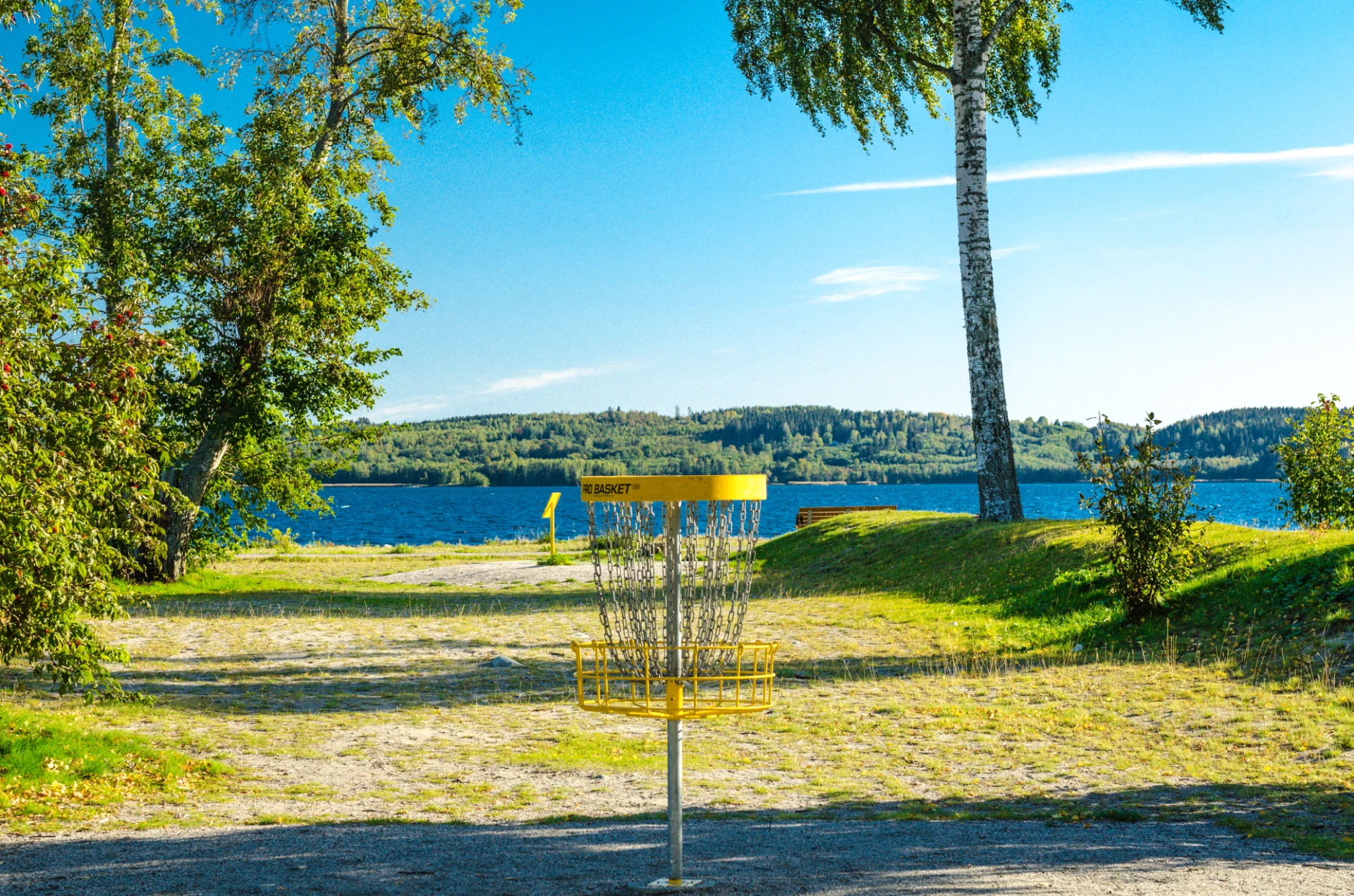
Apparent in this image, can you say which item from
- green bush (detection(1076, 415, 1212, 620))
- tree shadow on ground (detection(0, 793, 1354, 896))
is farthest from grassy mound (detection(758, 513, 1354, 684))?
tree shadow on ground (detection(0, 793, 1354, 896))

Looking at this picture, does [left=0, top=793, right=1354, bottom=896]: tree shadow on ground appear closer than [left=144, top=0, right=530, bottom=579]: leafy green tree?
Yes

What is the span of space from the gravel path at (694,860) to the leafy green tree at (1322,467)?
10.4 meters

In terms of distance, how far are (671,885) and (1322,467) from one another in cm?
1351

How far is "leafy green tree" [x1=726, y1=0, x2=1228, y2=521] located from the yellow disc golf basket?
15.7 m

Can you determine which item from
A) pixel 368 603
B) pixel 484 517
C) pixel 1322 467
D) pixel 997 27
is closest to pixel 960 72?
pixel 997 27

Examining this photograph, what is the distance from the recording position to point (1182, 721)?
29.4 feet

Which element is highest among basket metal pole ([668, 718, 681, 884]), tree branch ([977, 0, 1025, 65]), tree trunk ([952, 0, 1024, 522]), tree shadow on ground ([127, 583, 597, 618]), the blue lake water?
tree branch ([977, 0, 1025, 65])

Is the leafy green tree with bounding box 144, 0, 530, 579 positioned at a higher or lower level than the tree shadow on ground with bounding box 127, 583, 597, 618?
higher

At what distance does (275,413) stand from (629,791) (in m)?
15.5

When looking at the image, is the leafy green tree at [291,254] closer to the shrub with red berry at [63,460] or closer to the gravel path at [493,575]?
the gravel path at [493,575]

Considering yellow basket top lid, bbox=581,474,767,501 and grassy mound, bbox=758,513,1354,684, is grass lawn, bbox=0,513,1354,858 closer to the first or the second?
grassy mound, bbox=758,513,1354,684

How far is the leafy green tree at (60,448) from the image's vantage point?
20.6 feet

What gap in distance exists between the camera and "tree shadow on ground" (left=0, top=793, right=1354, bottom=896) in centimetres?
499

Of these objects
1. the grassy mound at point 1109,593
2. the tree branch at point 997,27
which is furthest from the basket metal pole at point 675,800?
the tree branch at point 997,27
